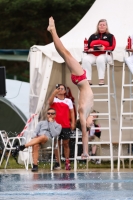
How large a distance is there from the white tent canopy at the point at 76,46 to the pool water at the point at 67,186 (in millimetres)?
3378

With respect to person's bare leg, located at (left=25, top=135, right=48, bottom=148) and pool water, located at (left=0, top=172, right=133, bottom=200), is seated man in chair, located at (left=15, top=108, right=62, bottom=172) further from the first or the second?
pool water, located at (left=0, top=172, right=133, bottom=200)

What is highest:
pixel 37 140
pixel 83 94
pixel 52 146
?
pixel 83 94

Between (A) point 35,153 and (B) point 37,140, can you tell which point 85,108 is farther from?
(B) point 37,140

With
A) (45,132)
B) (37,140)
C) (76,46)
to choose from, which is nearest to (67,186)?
(37,140)

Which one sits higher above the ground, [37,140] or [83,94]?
[83,94]

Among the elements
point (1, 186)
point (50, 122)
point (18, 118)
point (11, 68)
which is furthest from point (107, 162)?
point (11, 68)

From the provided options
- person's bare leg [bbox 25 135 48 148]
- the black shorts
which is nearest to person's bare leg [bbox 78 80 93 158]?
person's bare leg [bbox 25 135 48 148]

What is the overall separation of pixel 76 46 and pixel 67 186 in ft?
21.3

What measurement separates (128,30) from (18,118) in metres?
7.47

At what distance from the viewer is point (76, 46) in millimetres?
18766

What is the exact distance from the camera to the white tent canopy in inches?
740

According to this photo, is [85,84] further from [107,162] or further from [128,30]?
[107,162]

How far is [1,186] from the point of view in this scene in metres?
13.0

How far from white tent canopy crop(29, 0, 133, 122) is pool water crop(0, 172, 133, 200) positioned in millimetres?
3378
